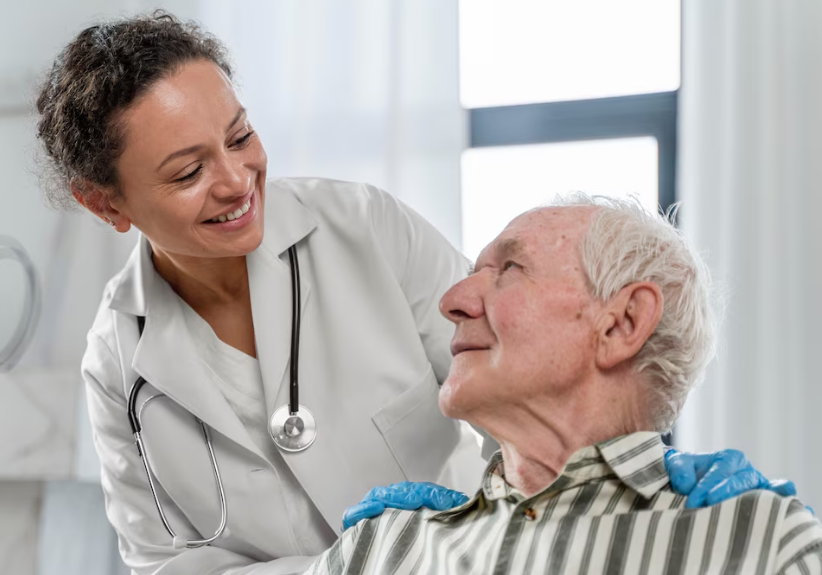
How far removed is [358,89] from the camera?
2443mm

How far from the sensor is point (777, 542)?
0.97 meters

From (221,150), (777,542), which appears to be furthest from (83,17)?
(777,542)

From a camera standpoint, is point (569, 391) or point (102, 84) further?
point (102, 84)

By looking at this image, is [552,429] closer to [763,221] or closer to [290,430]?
[290,430]

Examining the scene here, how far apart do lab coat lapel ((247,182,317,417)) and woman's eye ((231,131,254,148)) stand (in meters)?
0.20

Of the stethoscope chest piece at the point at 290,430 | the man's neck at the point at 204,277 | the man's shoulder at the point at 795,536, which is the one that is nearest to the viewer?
the man's shoulder at the point at 795,536

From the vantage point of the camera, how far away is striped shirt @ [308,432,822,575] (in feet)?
3.24

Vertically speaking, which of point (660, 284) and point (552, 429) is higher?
point (660, 284)

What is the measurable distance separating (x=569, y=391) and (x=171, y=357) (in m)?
0.79

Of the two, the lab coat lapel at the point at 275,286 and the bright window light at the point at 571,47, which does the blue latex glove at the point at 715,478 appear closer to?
the lab coat lapel at the point at 275,286

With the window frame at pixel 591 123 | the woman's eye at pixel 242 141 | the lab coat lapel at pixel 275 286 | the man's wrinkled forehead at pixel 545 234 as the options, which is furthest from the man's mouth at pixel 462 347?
the window frame at pixel 591 123

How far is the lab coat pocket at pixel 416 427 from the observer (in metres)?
1.52

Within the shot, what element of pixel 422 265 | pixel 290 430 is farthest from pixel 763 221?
pixel 290 430

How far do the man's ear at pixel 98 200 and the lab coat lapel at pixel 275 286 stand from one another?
0.25m
